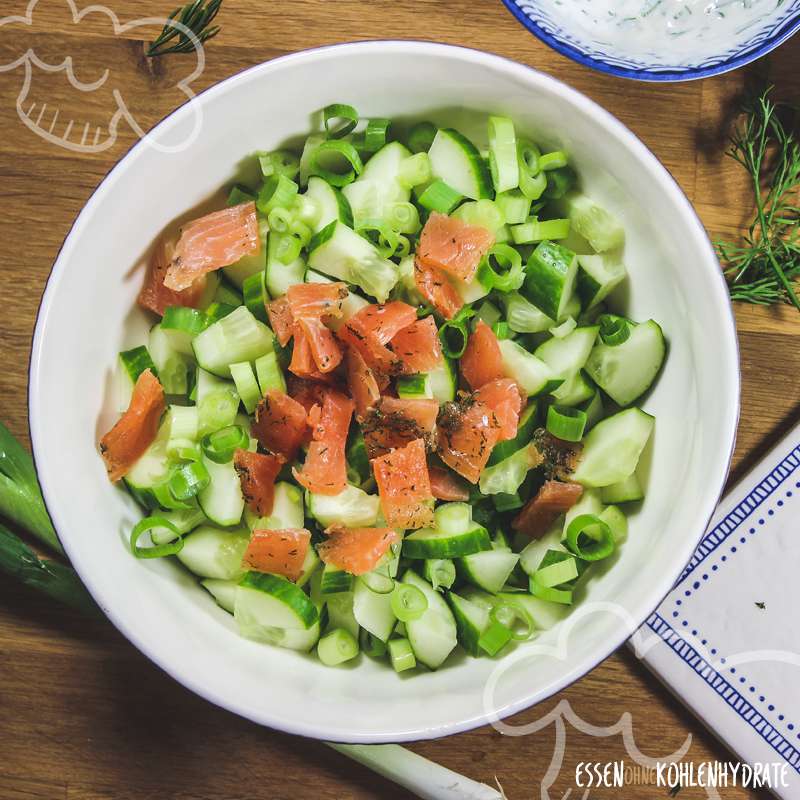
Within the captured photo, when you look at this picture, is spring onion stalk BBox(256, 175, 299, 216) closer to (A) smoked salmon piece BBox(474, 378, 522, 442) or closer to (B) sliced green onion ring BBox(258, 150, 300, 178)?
(B) sliced green onion ring BBox(258, 150, 300, 178)

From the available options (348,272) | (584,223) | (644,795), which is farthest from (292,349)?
(644,795)

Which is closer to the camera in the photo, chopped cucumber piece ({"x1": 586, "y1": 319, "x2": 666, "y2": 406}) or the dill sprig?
chopped cucumber piece ({"x1": 586, "y1": 319, "x2": 666, "y2": 406})

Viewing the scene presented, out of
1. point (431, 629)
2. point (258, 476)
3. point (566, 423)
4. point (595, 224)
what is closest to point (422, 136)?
point (595, 224)

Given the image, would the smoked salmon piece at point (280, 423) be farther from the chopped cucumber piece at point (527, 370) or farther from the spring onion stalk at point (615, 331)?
the spring onion stalk at point (615, 331)

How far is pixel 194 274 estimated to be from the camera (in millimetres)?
1574

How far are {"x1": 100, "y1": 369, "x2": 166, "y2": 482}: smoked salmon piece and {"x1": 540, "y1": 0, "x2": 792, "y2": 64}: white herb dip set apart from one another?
1.13 m

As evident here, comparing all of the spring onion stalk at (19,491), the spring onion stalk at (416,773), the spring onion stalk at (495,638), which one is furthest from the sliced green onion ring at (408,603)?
the spring onion stalk at (19,491)

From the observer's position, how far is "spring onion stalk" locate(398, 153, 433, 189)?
5.21 feet

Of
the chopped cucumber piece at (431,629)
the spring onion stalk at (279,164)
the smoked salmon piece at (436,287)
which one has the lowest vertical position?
the chopped cucumber piece at (431,629)

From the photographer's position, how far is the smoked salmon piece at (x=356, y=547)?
4.96 feet

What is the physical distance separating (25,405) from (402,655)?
1.02 metres

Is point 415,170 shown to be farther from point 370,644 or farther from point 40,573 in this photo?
point 40,573

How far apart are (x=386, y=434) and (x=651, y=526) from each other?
51cm

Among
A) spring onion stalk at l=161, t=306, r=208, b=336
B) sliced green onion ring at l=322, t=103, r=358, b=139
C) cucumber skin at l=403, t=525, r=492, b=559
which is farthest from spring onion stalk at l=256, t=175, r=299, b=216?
cucumber skin at l=403, t=525, r=492, b=559
